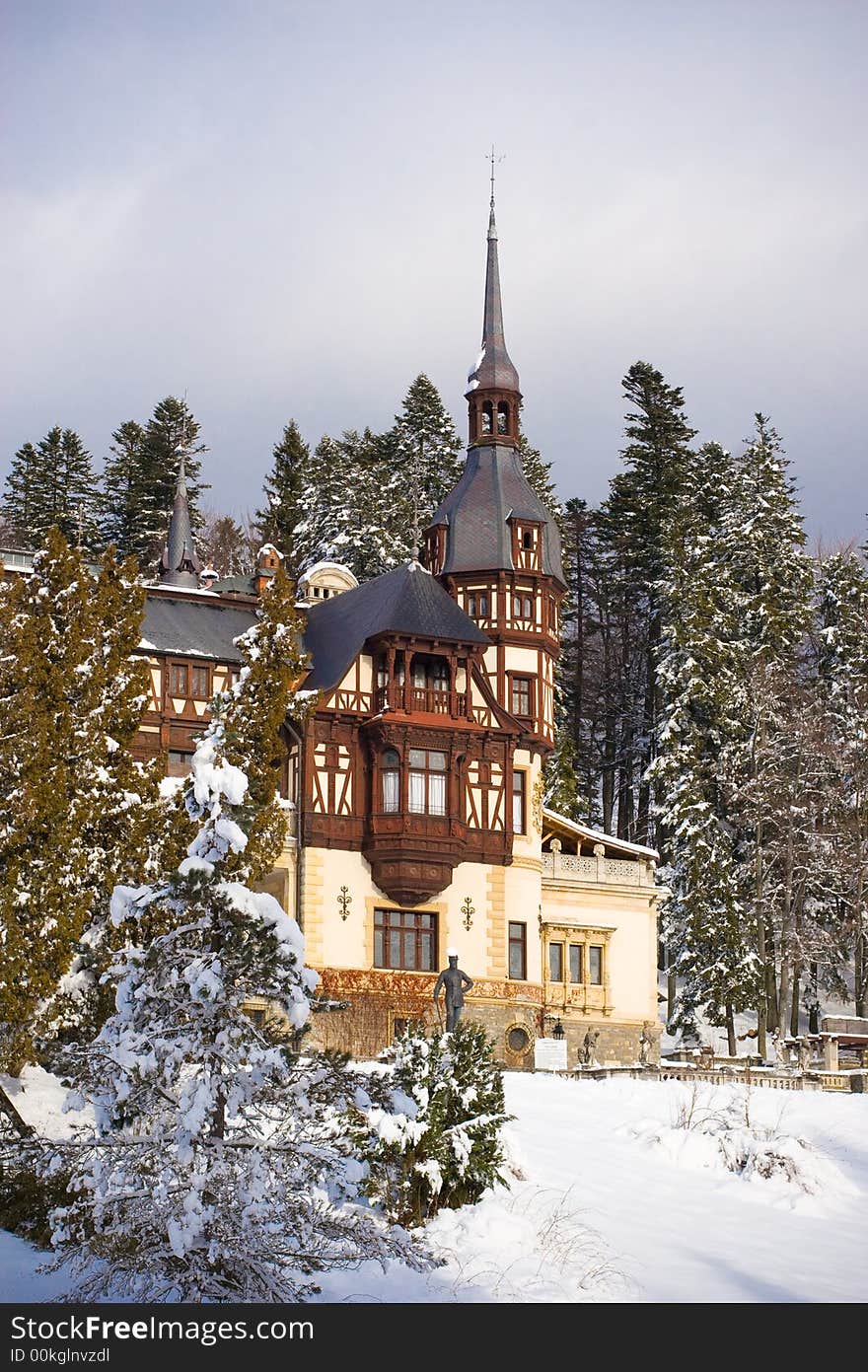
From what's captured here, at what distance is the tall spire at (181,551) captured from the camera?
60.3 metres

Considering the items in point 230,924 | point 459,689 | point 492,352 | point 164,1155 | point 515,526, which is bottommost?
point 164,1155

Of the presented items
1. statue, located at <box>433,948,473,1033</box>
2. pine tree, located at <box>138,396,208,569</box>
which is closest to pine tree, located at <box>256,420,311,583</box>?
pine tree, located at <box>138,396,208,569</box>

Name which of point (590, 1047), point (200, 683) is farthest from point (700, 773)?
point (200, 683)

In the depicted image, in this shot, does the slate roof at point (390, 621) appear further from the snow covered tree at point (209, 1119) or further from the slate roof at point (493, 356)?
the snow covered tree at point (209, 1119)

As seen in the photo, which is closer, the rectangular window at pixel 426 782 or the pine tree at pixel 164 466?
the rectangular window at pixel 426 782

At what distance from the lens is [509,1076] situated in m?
36.0

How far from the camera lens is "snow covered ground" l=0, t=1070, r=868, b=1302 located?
17375mm

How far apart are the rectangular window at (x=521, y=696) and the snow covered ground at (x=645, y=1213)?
1988 cm

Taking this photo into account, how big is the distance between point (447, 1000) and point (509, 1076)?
4.35m

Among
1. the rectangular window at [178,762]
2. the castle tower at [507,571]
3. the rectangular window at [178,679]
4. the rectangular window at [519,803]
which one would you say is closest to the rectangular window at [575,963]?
the rectangular window at [519,803]

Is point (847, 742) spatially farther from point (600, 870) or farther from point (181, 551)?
point (181, 551)

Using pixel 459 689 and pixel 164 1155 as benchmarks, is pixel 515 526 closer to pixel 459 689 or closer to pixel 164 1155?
pixel 459 689

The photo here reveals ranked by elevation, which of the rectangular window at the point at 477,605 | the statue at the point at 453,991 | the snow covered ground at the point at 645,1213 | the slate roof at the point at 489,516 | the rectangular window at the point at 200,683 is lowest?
the snow covered ground at the point at 645,1213
